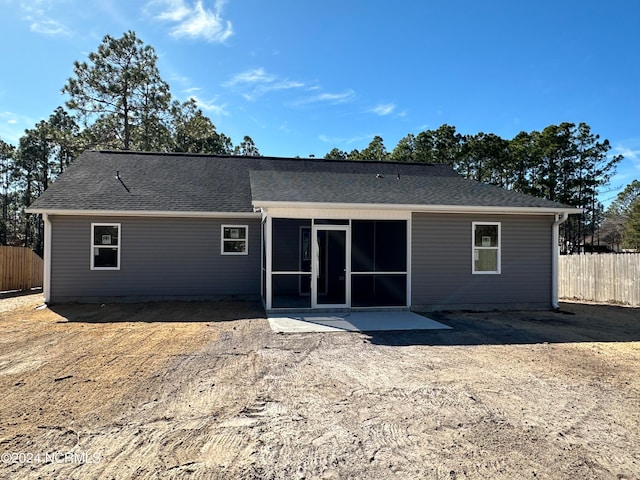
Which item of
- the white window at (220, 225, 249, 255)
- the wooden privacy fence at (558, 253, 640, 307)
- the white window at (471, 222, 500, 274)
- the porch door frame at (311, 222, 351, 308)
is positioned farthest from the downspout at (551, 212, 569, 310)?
the white window at (220, 225, 249, 255)

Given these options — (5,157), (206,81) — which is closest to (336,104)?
(206,81)

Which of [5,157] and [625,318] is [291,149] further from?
[625,318]

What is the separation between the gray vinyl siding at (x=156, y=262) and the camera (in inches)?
425

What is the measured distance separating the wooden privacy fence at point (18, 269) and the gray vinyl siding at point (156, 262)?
570 centimetres

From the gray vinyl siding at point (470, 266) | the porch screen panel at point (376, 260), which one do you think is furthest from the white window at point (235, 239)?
the gray vinyl siding at point (470, 266)

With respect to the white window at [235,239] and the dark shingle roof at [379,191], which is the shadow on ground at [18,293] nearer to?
the white window at [235,239]

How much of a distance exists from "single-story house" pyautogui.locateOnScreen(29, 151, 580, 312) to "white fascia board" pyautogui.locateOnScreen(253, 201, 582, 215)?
0.10 feet

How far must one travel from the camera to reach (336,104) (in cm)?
2494

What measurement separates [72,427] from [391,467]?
8.91ft

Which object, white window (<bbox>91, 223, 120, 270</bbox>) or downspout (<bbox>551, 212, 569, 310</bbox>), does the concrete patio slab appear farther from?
white window (<bbox>91, 223, 120, 270</bbox>)

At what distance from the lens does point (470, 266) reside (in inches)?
398

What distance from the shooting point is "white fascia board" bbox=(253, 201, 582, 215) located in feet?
29.1

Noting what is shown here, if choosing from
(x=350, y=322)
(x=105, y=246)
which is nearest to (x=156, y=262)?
(x=105, y=246)

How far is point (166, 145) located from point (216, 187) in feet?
62.4
